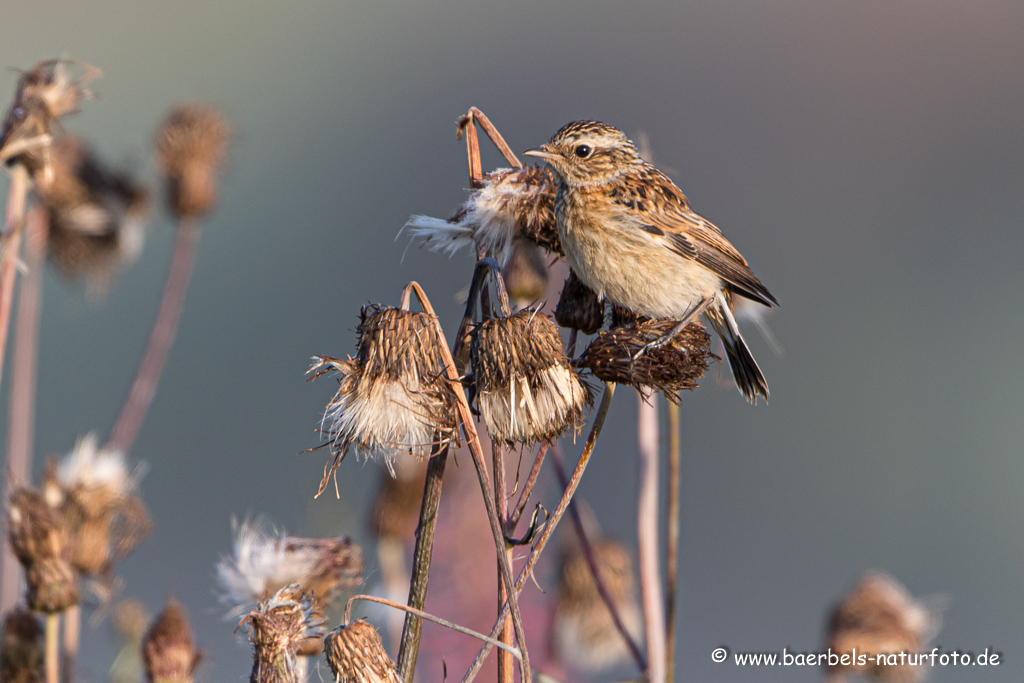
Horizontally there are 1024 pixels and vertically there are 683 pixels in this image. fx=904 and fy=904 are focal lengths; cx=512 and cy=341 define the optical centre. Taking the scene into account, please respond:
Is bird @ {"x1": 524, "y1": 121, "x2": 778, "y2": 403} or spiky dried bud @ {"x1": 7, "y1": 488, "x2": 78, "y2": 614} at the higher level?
bird @ {"x1": 524, "y1": 121, "x2": 778, "y2": 403}

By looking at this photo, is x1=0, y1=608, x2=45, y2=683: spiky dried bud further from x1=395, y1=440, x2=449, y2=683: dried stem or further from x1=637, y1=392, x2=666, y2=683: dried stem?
x1=637, y1=392, x2=666, y2=683: dried stem

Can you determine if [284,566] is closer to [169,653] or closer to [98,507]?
[169,653]

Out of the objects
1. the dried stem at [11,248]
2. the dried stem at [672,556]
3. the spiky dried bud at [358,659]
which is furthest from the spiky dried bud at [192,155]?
the spiky dried bud at [358,659]

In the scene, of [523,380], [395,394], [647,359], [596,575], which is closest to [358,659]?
[395,394]

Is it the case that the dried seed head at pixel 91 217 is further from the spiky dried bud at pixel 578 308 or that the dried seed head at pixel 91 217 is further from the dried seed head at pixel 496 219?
the spiky dried bud at pixel 578 308

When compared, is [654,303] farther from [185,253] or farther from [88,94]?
[185,253]

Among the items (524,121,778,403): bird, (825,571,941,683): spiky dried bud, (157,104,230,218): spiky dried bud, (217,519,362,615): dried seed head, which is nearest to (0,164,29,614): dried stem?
(217,519,362,615): dried seed head
